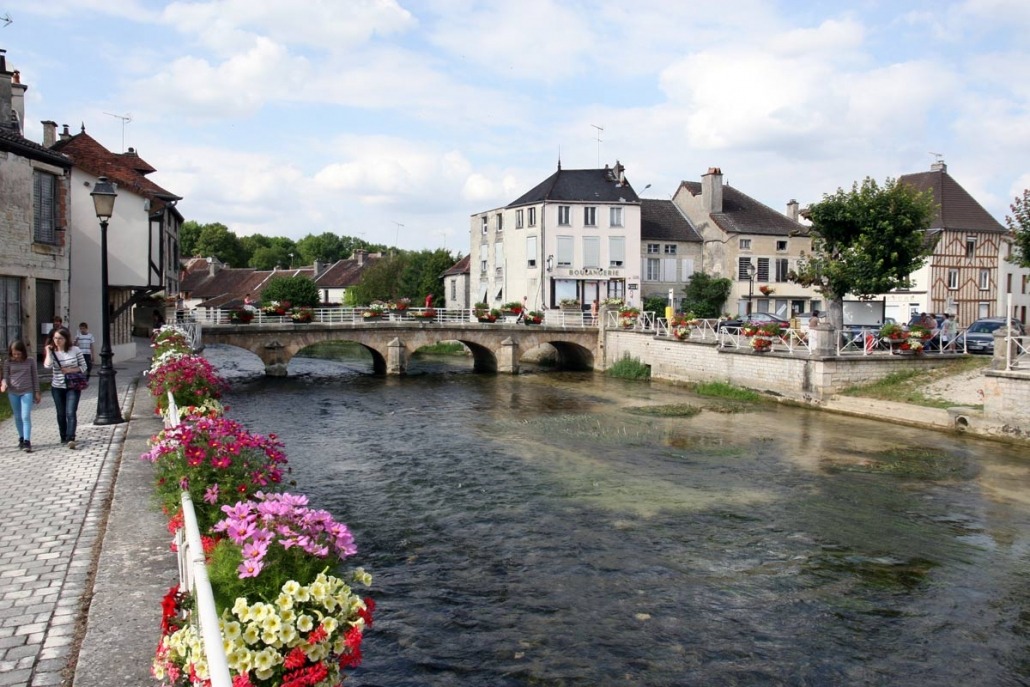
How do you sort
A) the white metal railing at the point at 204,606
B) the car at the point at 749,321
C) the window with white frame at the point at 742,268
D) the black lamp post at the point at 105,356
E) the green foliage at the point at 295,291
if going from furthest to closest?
the green foliage at the point at 295,291
the window with white frame at the point at 742,268
the car at the point at 749,321
the black lamp post at the point at 105,356
the white metal railing at the point at 204,606

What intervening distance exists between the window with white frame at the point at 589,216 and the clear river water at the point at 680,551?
86.8 feet

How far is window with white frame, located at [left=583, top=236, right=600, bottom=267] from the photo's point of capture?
47.4 m

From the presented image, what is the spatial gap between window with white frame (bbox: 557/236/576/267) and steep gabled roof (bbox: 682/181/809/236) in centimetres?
944

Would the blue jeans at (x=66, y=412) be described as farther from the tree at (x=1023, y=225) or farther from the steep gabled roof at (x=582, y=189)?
the steep gabled roof at (x=582, y=189)

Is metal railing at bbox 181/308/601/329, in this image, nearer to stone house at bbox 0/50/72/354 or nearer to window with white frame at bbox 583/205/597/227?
window with white frame at bbox 583/205/597/227

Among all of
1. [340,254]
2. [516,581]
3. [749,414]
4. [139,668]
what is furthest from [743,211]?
[340,254]

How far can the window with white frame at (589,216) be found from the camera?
156 feet

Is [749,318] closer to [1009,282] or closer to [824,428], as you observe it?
[824,428]

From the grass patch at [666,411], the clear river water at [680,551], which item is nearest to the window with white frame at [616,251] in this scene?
the grass patch at [666,411]

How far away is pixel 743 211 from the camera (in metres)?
51.1

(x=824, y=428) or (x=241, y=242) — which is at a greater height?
(x=241, y=242)

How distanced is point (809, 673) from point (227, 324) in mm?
33343

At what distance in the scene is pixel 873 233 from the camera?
30203 mm

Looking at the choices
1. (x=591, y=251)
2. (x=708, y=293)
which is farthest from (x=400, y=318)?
(x=708, y=293)
